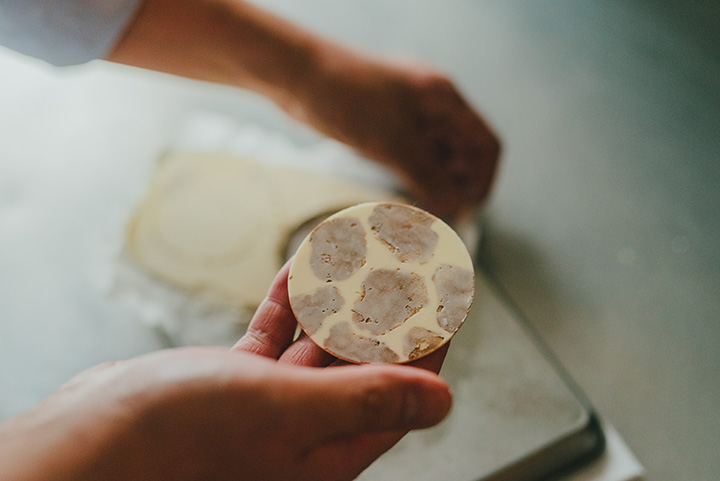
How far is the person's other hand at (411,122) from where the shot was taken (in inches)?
33.6

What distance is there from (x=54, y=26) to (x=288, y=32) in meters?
0.31

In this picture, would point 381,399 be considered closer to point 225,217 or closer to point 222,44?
point 225,217

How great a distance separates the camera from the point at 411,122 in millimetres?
872

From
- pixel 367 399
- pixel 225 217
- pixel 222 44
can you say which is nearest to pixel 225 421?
pixel 367 399

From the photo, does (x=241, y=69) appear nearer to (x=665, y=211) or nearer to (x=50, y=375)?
(x=50, y=375)

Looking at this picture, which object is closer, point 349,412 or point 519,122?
point 349,412

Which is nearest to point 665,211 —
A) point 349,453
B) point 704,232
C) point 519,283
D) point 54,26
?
point 704,232

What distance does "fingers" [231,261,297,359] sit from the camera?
2.04 feet

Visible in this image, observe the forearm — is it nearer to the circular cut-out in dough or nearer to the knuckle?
the circular cut-out in dough

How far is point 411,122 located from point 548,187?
24 centimetres

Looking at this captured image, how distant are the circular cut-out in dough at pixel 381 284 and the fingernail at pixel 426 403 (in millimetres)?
61

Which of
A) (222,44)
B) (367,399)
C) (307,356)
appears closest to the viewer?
(367,399)

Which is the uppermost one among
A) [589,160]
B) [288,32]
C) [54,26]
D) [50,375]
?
[589,160]

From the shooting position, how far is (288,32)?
852 mm
